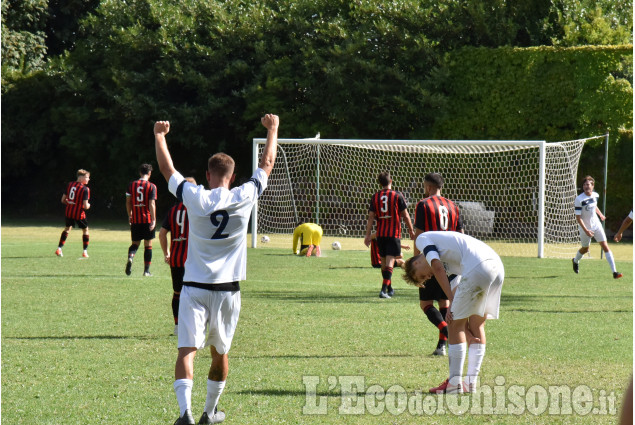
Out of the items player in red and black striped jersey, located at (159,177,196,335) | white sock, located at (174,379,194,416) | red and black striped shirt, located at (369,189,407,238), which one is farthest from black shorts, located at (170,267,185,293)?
red and black striped shirt, located at (369,189,407,238)

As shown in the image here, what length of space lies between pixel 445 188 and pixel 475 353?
18.7 metres

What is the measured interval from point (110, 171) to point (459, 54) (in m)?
16.1

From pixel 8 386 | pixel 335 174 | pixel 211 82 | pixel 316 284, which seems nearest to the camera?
pixel 8 386

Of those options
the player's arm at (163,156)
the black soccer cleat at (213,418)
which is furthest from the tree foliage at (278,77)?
the black soccer cleat at (213,418)

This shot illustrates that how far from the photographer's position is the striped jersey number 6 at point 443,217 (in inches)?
322

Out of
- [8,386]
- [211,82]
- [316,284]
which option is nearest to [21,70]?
[211,82]

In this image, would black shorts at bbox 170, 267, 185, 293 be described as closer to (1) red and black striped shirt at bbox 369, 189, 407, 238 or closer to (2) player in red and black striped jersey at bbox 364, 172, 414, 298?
(2) player in red and black striped jersey at bbox 364, 172, 414, 298

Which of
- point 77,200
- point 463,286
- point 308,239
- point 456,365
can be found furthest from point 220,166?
point 308,239

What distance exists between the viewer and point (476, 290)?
6.33 meters

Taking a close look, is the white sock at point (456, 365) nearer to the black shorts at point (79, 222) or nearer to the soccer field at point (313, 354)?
the soccer field at point (313, 354)

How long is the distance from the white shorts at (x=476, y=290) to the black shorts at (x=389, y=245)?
5740 mm

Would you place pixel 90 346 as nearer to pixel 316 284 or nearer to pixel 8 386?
pixel 8 386

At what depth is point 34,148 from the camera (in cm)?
3444

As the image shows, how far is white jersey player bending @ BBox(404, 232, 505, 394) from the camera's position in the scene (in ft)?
20.7
